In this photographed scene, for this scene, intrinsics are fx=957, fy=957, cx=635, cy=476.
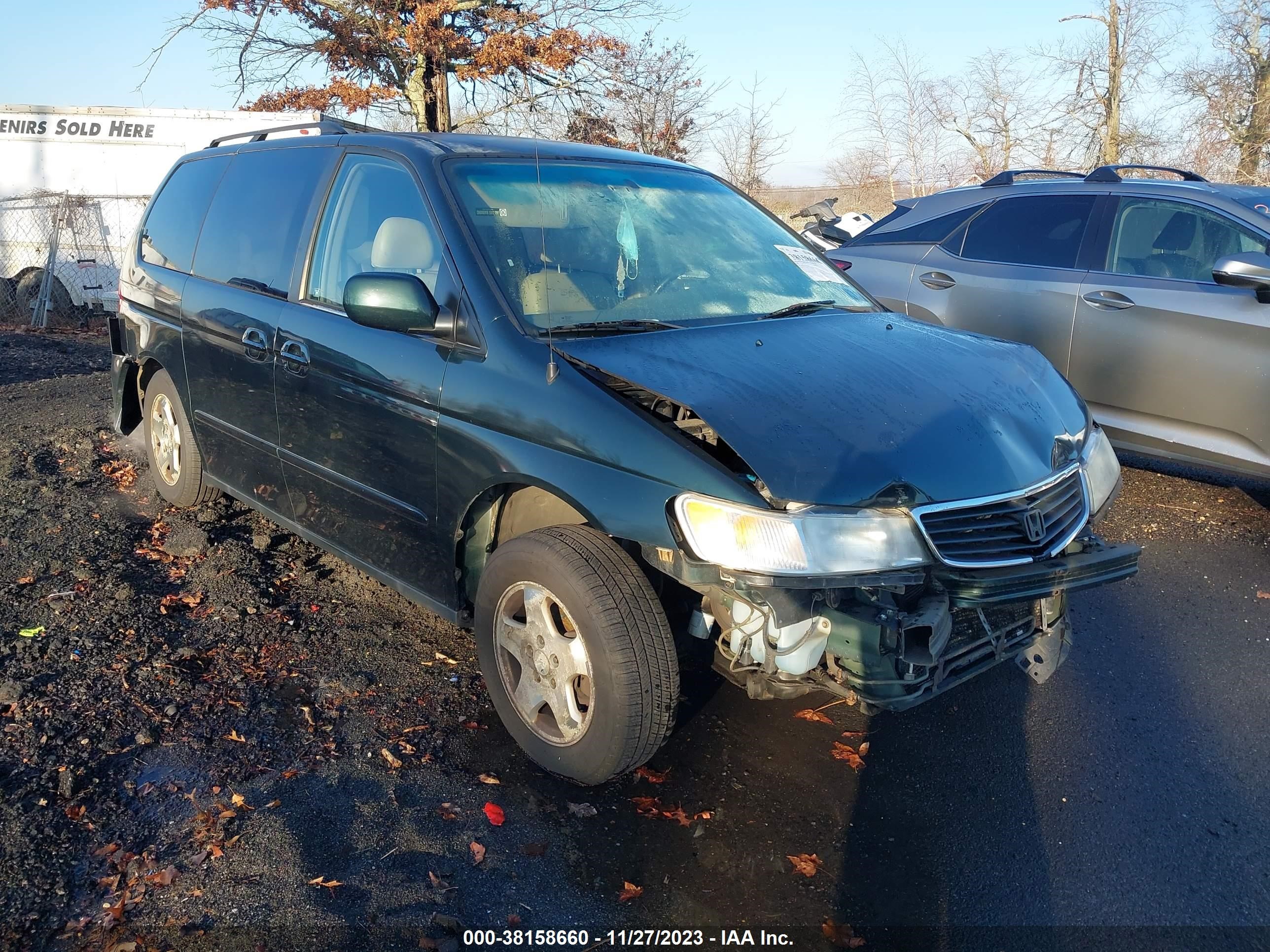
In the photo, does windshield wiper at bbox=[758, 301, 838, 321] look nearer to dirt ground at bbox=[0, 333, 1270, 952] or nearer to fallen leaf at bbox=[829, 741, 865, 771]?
dirt ground at bbox=[0, 333, 1270, 952]

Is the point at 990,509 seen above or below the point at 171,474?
above

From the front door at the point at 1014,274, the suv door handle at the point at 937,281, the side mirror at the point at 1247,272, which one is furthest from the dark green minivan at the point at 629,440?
the suv door handle at the point at 937,281

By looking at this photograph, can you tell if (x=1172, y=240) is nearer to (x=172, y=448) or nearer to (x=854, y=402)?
(x=854, y=402)

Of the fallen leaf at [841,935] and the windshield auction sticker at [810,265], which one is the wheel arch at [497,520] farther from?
the windshield auction sticker at [810,265]

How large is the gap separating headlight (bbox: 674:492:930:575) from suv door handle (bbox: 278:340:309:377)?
185 cm

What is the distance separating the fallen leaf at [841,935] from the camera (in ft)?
7.88

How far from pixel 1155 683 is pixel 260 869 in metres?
3.29

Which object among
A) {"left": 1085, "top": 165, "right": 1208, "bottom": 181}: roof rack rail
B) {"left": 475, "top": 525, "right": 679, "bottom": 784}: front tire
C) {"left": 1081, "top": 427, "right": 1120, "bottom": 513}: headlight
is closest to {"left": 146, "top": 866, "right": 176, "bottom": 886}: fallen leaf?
{"left": 475, "top": 525, "right": 679, "bottom": 784}: front tire

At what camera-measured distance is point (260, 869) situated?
2545mm

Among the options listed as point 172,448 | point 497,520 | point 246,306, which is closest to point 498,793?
point 497,520

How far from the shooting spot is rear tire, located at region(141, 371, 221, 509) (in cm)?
489

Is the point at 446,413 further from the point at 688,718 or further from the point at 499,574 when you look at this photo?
the point at 688,718

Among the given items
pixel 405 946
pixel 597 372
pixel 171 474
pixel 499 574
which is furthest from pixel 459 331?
pixel 171 474

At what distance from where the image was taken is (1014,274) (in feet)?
20.0
